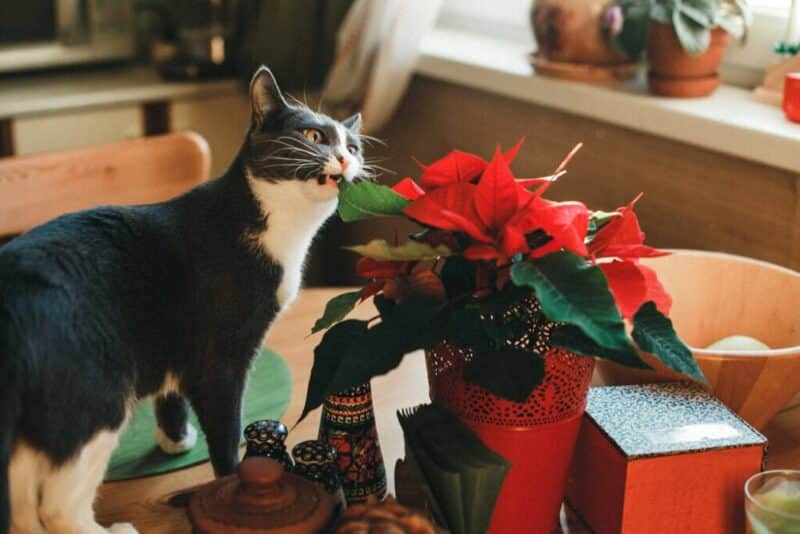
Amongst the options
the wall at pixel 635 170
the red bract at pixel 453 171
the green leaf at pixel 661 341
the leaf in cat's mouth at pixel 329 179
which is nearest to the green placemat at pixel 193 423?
the leaf in cat's mouth at pixel 329 179

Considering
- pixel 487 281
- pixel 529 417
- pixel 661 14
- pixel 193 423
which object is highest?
pixel 661 14

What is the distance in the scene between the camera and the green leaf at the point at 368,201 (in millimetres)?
817

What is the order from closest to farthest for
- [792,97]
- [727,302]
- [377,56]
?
[727,302] → [792,97] → [377,56]

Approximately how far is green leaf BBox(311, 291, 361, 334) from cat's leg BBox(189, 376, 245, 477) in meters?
0.17

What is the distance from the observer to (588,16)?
1573mm

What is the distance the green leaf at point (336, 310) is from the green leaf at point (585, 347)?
173 millimetres

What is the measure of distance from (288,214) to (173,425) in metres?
0.26

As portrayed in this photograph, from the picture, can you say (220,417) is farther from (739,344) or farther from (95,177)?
(95,177)

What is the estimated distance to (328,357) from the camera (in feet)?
2.71

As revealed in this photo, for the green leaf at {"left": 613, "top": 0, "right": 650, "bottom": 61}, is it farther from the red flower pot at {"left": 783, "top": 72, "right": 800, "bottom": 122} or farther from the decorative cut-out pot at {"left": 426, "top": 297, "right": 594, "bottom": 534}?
the decorative cut-out pot at {"left": 426, "top": 297, "right": 594, "bottom": 534}

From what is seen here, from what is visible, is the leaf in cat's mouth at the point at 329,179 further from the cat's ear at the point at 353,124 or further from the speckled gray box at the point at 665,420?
the speckled gray box at the point at 665,420

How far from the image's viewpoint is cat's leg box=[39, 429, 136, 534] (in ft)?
2.60

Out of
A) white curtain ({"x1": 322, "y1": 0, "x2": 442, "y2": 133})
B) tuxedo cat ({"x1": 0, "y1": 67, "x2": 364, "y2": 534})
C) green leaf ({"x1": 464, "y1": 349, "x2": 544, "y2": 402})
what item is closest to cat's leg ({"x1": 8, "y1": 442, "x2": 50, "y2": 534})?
tuxedo cat ({"x1": 0, "y1": 67, "x2": 364, "y2": 534})

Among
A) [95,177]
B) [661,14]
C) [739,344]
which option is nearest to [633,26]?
[661,14]
